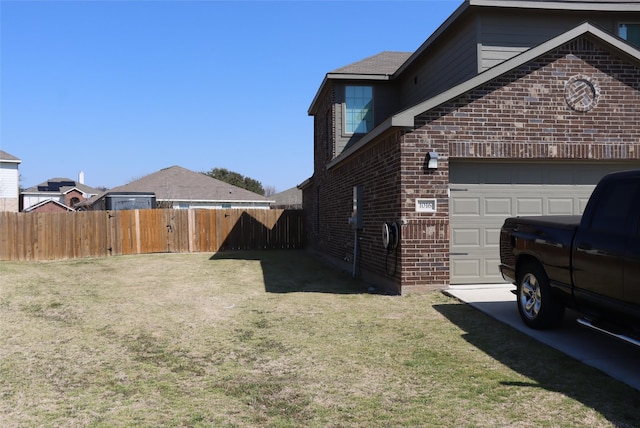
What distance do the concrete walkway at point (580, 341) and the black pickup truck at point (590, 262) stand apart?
25cm

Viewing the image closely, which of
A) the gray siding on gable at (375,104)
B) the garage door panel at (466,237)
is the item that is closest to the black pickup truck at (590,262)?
the garage door panel at (466,237)

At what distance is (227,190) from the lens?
34.8 metres

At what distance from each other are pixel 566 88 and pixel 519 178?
1.94 meters

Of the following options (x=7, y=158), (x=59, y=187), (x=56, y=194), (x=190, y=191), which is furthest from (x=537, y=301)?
(x=59, y=187)

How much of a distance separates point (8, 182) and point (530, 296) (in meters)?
41.2

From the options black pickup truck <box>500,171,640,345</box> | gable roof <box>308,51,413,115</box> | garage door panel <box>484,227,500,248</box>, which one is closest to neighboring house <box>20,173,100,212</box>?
gable roof <box>308,51,413,115</box>

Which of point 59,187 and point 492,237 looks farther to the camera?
point 59,187

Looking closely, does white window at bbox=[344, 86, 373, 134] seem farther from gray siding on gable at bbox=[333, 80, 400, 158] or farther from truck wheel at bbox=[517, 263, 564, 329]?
truck wheel at bbox=[517, 263, 564, 329]

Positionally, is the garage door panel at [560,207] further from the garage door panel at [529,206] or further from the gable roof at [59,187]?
the gable roof at [59,187]

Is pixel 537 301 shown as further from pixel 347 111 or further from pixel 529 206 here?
pixel 347 111

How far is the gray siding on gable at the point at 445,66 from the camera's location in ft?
39.5

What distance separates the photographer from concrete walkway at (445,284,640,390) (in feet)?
16.5

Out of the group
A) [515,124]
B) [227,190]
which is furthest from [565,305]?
[227,190]

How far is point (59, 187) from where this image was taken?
66.9 metres
